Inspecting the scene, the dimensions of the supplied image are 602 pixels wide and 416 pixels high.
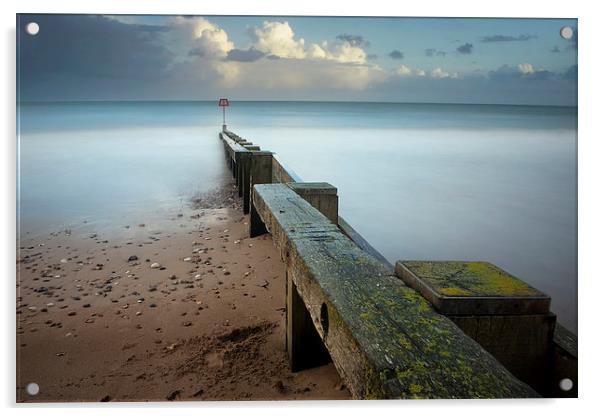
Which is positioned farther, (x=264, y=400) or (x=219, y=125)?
(x=219, y=125)

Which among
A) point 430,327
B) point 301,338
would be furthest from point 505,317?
point 301,338

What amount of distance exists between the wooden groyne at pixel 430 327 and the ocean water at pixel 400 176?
54.6 inches

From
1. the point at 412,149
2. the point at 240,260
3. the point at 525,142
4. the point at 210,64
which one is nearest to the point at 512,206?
the point at 525,142

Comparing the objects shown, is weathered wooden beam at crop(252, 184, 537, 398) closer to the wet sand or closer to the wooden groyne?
the wooden groyne

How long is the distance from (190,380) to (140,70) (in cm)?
204

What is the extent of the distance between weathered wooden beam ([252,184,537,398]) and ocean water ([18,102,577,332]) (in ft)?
5.18

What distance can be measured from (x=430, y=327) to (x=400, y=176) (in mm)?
5782

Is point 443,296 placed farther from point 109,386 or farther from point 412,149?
point 412,149

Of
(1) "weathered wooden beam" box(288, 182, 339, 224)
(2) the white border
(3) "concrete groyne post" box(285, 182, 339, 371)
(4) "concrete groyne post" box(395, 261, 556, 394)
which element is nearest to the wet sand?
(3) "concrete groyne post" box(285, 182, 339, 371)

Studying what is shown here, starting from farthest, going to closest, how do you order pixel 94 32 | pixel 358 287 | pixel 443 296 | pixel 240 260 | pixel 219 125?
pixel 219 125 → pixel 240 260 → pixel 94 32 → pixel 358 287 → pixel 443 296

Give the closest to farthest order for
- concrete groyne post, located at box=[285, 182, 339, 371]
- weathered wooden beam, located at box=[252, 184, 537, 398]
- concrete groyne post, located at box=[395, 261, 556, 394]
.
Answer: weathered wooden beam, located at box=[252, 184, 537, 398]
concrete groyne post, located at box=[395, 261, 556, 394]
concrete groyne post, located at box=[285, 182, 339, 371]

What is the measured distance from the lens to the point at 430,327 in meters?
1.30

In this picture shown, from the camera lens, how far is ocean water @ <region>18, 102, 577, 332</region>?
9.71ft

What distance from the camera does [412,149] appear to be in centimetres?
895
